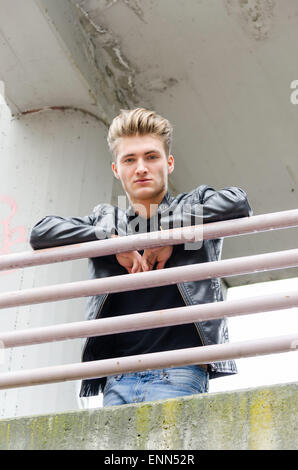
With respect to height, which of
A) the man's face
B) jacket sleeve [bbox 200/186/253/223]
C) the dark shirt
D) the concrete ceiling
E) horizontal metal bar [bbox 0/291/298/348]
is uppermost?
the concrete ceiling

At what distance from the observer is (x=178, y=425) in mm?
2498

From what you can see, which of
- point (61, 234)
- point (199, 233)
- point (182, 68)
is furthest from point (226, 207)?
point (182, 68)

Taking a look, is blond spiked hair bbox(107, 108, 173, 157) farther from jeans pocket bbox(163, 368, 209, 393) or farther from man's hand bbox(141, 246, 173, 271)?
jeans pocket bbox(163, 368, 209, 393)

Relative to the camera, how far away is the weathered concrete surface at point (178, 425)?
2.40m

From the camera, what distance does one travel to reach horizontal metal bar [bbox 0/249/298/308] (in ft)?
9.32

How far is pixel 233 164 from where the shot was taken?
6.06 meters

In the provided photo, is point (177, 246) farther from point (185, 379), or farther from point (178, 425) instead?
point (178, 425)

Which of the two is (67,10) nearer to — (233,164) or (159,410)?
(233,164)

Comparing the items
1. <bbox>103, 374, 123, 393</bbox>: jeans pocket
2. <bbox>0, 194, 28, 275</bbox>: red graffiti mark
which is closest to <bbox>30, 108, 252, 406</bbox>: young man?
<bbox>103, 374, 123, 393</bbox>: jeans pocket

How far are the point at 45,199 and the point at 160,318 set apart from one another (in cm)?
247

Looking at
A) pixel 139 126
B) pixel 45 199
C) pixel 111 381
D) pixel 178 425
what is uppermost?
pixel 45 199

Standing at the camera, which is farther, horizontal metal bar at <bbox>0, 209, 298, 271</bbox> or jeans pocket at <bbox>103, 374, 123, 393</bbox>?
jeans pocket at <bbox>103, 374, 123, 393</bbox>

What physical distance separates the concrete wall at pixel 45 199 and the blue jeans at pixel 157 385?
1.37 metres

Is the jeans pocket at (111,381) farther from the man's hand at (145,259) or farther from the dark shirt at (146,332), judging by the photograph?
the man's hand at (145,259)
